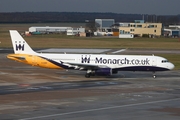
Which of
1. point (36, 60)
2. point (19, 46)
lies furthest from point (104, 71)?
point (19, 46)

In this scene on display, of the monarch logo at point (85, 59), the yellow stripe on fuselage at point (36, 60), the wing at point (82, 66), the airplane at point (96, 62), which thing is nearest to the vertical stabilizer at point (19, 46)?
the airplane at point (96, 62)

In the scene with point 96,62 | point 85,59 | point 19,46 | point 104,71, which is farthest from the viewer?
point 19,46

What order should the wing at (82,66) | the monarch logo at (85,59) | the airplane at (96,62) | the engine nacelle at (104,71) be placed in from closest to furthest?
1. the engine nacelle at (104,71)
2. the wing at (82,66)
3. the airplane at (96,62)
4. the monarch logo at (85,59)

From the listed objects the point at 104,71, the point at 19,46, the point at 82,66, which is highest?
the point at 19,46

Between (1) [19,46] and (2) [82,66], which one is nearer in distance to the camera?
(2) [82,66]

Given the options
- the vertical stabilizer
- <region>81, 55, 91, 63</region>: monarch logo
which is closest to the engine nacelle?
<region>81, 55, 91, 63</region>: monarch logo

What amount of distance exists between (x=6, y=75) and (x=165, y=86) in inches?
820

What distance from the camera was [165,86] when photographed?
→ 170ft

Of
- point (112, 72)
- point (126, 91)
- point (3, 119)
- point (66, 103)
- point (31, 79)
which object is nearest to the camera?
point (3, 119)

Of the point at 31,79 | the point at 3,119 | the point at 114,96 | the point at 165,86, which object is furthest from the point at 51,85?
the point at 3,119

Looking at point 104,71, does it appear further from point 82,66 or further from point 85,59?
point 85,59

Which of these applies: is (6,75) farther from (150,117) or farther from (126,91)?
(150,117)

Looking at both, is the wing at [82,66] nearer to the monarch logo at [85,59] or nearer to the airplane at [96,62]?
the airplane at [96,62]

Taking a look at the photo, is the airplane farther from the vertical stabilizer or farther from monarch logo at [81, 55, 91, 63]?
the vertical stabilizer
